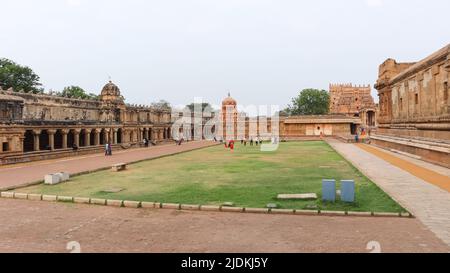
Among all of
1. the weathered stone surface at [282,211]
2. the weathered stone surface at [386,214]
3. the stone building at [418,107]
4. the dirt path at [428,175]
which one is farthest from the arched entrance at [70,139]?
the weathered stone surface at [386,214]

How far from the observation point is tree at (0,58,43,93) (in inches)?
2108

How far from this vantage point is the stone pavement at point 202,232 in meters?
6.91

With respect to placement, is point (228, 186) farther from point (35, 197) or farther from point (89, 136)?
point (89, 136)

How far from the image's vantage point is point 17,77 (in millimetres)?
56156

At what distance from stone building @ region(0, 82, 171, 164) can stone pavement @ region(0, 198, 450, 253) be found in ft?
61.3

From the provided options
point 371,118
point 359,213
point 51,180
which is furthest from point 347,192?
point 371,118

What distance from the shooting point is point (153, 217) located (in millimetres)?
9406

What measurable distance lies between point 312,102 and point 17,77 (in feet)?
229

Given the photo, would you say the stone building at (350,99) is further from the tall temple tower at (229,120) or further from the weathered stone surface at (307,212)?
the weathered stone surface at (307,212)

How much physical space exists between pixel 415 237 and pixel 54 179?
1353 centimetres

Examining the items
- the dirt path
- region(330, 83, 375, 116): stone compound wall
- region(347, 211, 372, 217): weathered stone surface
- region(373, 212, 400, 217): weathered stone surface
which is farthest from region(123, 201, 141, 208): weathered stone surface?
region(330, 83, 375, 116): stone compound wall

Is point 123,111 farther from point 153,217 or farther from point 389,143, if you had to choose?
point 153,217

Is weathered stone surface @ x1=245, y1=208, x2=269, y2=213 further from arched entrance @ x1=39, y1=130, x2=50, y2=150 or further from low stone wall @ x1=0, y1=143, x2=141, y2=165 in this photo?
arched entrance @ x1=39, y1=130, x2=50, y2=150
